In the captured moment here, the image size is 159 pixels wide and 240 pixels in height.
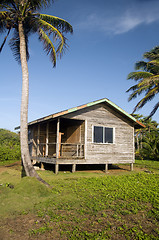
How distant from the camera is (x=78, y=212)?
597 cm

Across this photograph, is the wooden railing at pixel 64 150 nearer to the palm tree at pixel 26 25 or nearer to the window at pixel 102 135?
the window at pixel 102 135

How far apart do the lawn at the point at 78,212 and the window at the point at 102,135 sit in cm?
615

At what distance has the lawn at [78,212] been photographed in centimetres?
470

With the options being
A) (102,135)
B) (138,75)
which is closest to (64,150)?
(102,135)

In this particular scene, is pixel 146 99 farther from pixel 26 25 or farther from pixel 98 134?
pixel 26 25

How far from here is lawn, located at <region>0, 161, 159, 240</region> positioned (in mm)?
4699

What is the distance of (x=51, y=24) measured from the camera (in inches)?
426

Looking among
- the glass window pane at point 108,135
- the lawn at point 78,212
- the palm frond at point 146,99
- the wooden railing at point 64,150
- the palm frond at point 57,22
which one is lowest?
the lawn at point 78,212

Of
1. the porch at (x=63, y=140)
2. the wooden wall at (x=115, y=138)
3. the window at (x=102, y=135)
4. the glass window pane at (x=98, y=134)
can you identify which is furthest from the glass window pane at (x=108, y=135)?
the porch at (x=63, y=140)

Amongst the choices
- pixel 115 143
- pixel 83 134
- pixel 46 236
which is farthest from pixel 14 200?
pixel 115 143

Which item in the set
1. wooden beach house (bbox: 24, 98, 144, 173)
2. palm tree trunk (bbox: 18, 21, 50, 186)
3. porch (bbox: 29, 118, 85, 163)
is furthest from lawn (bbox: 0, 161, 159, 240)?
wooden beach house (bbox: 24, 98, 144, 173)

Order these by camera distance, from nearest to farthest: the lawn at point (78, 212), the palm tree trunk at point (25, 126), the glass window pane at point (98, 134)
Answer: the lawn at point (78, 212) < the palm tree trunk at point (25, 126) < the glass window pane at point (98, 134)

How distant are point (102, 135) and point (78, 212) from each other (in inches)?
377

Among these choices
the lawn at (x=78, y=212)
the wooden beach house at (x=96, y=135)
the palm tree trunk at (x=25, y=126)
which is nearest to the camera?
the lawn at (x=78, y=212)
